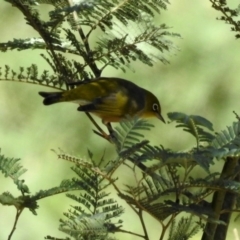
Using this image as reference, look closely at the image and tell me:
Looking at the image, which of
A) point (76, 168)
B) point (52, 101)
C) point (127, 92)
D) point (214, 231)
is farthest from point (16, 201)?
point (127, 92)

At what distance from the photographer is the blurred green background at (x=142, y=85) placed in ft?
7.93

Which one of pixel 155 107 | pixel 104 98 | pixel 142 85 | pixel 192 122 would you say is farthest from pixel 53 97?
pixel 142 85

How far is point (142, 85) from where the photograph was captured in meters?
2.42

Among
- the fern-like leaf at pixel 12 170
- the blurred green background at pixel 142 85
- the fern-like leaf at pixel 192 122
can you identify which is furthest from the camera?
the blurred green background at pixel 142 85

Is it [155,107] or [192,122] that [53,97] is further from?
[192,122]

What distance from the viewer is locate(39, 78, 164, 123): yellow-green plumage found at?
1127mm

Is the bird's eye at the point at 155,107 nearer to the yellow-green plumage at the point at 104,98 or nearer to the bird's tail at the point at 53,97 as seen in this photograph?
the yellow-green plumage at the point at 104,98

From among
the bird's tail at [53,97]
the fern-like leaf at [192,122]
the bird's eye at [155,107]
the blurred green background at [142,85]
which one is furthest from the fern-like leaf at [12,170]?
→ the blurred green background at [142,85]

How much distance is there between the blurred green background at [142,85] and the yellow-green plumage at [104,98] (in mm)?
1085

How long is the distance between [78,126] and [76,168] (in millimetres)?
1764

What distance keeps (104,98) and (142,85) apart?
1.25 meters

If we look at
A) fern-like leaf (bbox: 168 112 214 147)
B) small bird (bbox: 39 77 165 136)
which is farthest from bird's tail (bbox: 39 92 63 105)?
fern-like leaf (bbox: 168 112 214 147)

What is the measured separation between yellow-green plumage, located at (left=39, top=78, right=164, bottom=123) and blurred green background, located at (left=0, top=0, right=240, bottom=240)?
3.56 ft

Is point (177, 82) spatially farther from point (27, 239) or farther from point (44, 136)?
point (27, 239)
